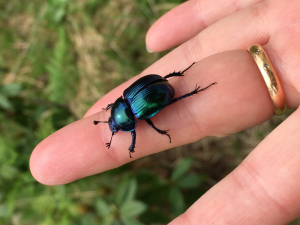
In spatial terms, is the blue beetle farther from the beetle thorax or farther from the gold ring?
the gold ring

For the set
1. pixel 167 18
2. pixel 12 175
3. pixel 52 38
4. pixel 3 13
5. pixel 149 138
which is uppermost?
pixel 3 13

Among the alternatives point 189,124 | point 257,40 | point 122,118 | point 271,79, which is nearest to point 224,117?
point 189,124

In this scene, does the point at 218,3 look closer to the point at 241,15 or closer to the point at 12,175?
the point at 241,15

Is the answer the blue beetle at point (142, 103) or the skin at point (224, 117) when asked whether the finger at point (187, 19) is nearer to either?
the skin at point (224, 117)

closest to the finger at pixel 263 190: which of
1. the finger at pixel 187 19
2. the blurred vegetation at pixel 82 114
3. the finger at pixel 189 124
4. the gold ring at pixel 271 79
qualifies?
the gold ring at pixel 271 79

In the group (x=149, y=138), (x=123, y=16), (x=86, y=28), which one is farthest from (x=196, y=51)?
(x=86, y=28)

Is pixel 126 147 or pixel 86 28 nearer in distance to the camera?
pixel 126 147

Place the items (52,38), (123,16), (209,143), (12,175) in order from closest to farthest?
(12,175)
(209,143)
(123,16)
(52,38)
